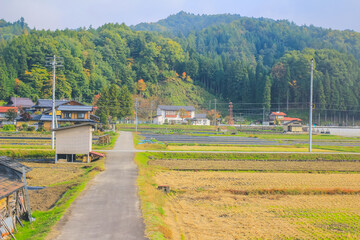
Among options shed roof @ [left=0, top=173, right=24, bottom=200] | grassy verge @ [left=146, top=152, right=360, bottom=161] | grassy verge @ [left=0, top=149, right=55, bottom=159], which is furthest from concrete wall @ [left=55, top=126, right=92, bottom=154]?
shed roof @ [left=0, top=173, right=24, bottom=200]

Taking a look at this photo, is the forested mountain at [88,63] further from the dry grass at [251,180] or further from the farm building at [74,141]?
the dry grass at [251,180]

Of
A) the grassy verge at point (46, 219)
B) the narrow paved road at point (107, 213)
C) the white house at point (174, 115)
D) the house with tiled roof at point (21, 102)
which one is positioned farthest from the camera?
the white house at point (174, 115)

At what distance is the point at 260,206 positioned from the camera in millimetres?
14477

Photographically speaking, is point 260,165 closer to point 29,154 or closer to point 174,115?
point 29,154

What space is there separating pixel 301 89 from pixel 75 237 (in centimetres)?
9975

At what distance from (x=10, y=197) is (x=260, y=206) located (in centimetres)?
1017

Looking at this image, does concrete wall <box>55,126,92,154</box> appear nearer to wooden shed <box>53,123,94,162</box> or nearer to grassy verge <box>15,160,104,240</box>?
wooden shed <box>53,123,94,162</box>

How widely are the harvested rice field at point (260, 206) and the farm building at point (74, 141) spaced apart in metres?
7.35

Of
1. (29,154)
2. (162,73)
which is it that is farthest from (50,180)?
(162,73)

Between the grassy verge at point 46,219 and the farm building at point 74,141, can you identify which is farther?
the farm building at point 74,141

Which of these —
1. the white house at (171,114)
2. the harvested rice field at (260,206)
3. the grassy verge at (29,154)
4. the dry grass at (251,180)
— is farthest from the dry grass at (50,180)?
the white house at (171,114)

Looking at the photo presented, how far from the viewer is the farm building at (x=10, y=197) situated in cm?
999

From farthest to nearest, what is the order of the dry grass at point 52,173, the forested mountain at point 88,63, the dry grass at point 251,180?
1. the forested mountain at point 88,63
2. the dry grass at point 52,173
3. the dry grass at point 251,180

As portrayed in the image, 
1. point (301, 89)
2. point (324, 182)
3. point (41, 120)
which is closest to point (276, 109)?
point (301, 89)
